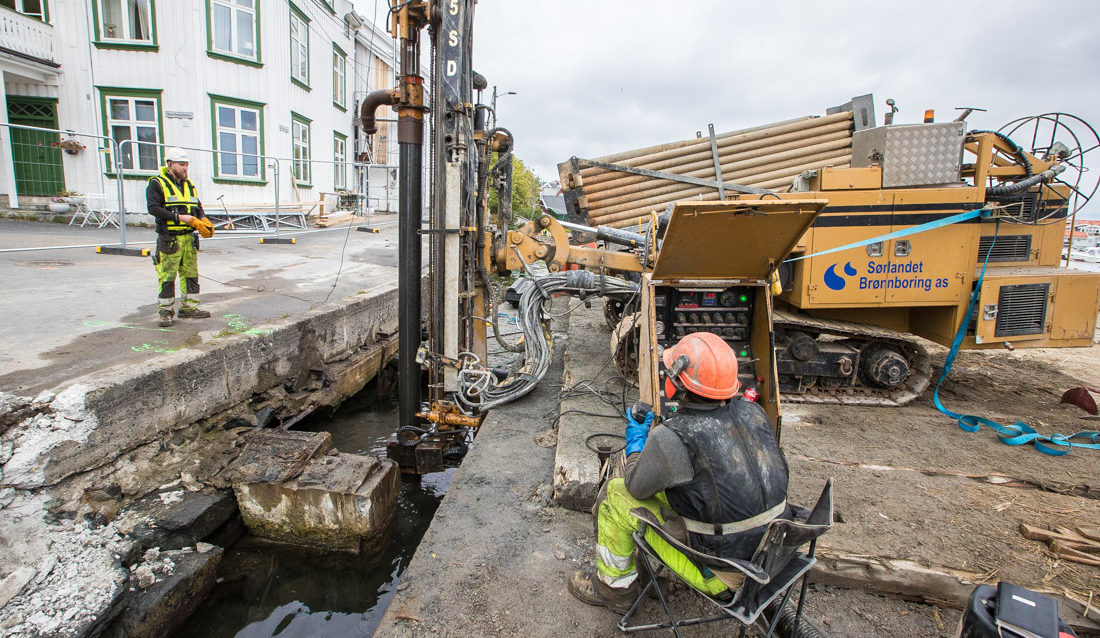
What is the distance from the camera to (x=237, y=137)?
13.5m

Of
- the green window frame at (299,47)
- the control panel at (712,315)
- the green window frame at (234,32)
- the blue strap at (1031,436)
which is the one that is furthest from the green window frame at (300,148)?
the blue strap at (1031,436)

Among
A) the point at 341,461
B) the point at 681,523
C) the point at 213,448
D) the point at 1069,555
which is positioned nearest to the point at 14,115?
the point at 213,448

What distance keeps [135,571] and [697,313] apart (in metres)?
4.32

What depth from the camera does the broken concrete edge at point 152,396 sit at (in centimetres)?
315

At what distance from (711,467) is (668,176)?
17.1 feet

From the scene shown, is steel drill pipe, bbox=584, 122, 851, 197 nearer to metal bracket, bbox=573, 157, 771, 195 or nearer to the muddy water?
metal bracket, bbox=573, 157, 771, 195

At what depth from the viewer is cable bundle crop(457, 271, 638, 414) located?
524 cm

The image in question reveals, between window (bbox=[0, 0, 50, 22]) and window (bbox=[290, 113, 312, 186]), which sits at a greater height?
window (bbox=[0, 0, 50, 22])

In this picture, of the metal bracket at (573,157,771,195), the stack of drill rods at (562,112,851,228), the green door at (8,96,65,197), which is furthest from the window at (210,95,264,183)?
the stack of drill rods at (562,112,851,228)

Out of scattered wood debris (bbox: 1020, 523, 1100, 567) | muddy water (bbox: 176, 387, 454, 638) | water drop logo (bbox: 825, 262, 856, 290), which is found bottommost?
muddy water (bbox: 176, 387, 454, 638)

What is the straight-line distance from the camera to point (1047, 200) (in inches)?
220

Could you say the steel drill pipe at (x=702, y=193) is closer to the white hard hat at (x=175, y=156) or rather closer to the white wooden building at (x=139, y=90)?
the white hard hat at (x=175, y=156)

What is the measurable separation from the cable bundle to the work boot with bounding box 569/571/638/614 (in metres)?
2.47

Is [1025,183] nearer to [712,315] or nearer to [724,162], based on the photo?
[724,162]
